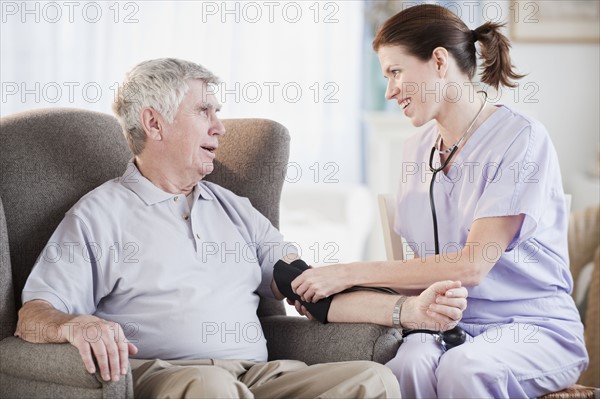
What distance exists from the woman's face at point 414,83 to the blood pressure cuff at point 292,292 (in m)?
0.43

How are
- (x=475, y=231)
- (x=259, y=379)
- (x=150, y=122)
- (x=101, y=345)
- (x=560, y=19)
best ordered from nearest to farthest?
(x=101, y=345)
(x=259, y=379)
(x=475, y=231)
(x=150, y=122)
(x=560, y=19)

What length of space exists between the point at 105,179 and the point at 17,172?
23cm

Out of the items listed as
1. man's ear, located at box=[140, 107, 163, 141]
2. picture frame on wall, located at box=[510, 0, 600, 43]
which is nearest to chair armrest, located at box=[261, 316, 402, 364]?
man's ear, located at box=[140, 107, 163, 141]

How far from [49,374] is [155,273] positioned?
13.6 inches

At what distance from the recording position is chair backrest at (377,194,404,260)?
2146 millimetres

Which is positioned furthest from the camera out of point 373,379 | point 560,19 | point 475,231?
point 560,19

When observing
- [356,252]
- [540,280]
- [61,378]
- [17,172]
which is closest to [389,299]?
[540,280]

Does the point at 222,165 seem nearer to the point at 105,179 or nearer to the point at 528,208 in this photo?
the point at 105,179

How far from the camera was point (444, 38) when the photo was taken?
76.5 inches

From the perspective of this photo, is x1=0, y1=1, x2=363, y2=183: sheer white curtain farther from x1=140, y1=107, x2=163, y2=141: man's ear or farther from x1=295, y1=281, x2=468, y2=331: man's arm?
x1=295, y1=281, x2=468, y2=331: man's arm

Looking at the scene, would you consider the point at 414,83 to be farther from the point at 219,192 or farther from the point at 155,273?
the point at 155,273

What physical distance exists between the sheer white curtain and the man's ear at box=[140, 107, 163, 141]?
2.32 metres

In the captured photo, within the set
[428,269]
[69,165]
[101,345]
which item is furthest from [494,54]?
[101,345]

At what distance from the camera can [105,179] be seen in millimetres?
2020
